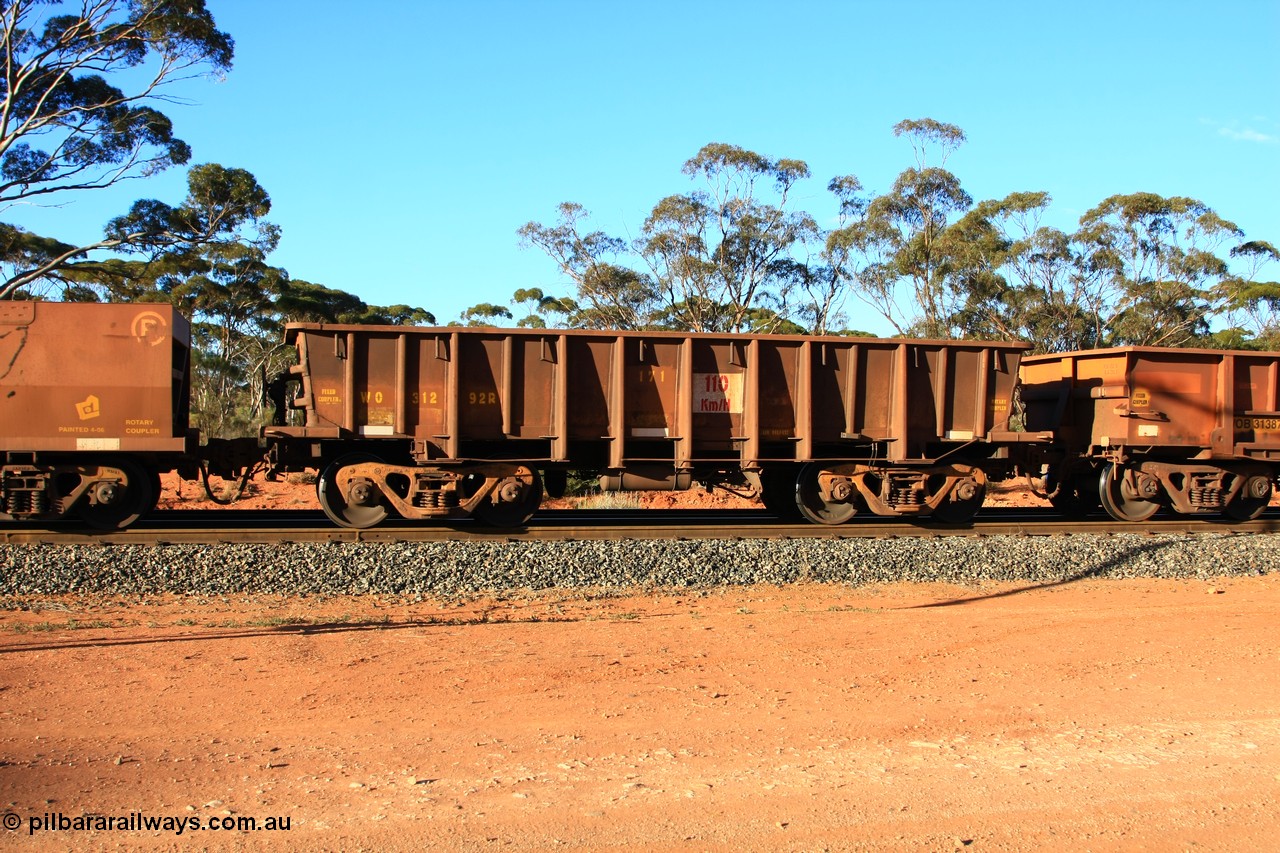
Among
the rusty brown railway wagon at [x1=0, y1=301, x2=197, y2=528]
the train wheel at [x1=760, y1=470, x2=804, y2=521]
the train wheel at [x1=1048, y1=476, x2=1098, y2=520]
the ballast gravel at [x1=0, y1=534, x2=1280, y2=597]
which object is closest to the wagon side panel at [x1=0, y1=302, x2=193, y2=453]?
the rusty brown railway wagon at [x1=0, y1=301, x2=197, y2=528]

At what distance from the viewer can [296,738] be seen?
196 inches

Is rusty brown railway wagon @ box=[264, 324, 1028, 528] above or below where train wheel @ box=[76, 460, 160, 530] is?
above

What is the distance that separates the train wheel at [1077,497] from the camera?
14.1 m

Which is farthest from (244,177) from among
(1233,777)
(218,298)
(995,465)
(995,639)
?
(1233,777)

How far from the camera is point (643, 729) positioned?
523cm

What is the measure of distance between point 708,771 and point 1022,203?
3436 cm

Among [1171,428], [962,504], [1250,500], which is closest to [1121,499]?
[1171,428]

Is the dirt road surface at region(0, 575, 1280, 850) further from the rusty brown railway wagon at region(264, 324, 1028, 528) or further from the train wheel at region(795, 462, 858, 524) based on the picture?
the train wheel at region(795, 462, 858, 524)

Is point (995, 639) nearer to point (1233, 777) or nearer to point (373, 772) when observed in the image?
point (1233, 777)

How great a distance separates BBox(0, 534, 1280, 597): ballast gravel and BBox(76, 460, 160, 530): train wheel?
123 centimetres

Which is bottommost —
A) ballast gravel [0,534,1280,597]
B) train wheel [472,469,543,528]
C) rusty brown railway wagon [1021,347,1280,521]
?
ballast gravel [0,534,1280,597]

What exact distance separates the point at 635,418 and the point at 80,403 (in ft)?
20.9

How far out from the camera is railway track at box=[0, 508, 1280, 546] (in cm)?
1061

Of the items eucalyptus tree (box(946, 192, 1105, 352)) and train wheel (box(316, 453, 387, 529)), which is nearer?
train wheel (box(316, 453, 387, 529))
